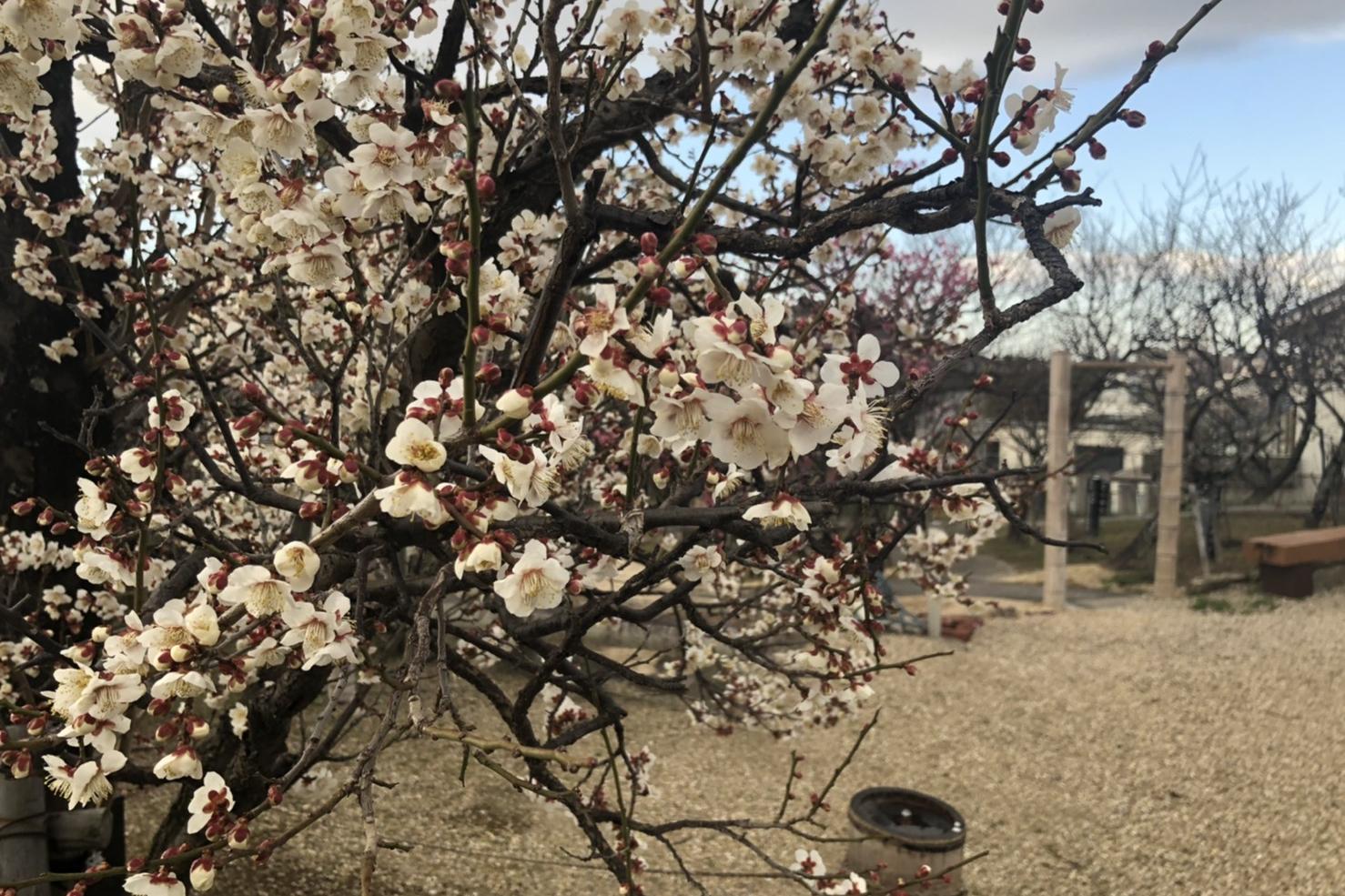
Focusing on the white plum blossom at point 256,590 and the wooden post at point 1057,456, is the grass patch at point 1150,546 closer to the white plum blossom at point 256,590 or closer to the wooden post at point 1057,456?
the wooden post at point 1057,456

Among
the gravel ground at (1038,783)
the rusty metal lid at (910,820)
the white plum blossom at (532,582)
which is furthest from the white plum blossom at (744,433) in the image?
the gravel ground at (1038,783)

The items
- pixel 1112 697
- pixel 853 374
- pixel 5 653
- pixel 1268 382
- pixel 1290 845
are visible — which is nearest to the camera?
pixel 853 374

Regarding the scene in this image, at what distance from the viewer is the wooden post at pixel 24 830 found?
227 centimetres

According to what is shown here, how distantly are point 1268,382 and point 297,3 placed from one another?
1668 cm

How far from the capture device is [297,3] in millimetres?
1720

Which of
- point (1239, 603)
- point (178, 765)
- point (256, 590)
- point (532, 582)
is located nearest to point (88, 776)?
point (178, 765)

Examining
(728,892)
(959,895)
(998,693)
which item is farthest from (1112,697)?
(728,892)

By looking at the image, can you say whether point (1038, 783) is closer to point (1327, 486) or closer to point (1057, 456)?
point (1057, 456)

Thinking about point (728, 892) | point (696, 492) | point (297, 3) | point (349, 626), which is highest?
point (297, 3)

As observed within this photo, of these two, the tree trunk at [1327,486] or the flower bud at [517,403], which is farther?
the tree trunk at [1327,486]

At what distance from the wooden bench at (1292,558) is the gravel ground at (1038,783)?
159 cm

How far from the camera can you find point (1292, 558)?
966cm

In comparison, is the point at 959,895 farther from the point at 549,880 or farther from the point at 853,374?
the point at 853,374

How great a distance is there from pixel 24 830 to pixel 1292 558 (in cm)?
1121
